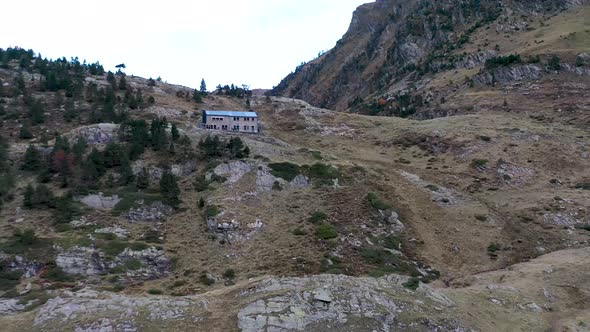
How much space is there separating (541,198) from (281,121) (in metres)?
61.3

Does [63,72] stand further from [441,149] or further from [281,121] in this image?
[441,149]

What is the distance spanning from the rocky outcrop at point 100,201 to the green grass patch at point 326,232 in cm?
2352

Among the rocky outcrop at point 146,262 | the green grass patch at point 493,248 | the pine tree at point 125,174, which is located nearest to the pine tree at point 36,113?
the pine tree at point 125,174

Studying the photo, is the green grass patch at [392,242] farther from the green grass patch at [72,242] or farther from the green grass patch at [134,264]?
the green grass patch at [72,242]

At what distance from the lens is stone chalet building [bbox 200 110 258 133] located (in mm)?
97181

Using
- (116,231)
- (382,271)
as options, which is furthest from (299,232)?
(116,231)

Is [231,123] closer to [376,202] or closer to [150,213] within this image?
[150,213]

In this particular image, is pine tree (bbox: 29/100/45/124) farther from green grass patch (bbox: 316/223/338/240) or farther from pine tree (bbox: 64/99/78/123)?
green grass patch (bbox: 316/223/338/240)

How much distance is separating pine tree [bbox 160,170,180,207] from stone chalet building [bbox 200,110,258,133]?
32.5 meters

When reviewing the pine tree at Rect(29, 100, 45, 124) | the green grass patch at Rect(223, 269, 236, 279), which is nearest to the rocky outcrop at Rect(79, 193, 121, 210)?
the green grass patch at Rect(223, 269, 236, 279)

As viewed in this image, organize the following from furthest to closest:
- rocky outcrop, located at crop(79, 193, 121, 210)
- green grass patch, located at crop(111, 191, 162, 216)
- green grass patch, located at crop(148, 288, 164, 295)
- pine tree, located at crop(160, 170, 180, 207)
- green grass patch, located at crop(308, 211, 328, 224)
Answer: pine tree, located at crop(160, 170, 180, 207) → rocky outcrop, located at crop(79, 193, 121, 210) → green grass patch, located at crop(111, 191, 162, 216) → green grass patch, located at crop(308, 211, 328, 224) → green grass patch, located at crop(148, 288, 164, 295)

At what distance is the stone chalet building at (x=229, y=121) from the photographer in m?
97.2

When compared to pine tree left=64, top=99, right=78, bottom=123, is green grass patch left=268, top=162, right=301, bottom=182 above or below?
below

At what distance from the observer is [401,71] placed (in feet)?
563
